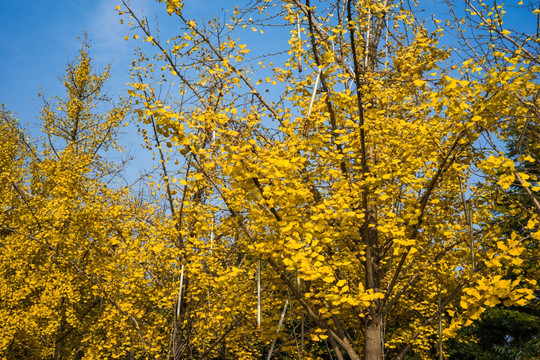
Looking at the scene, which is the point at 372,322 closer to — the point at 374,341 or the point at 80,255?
the point at 374,341

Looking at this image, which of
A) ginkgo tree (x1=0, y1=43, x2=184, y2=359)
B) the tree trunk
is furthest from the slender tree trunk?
ginkgo tree (x1=0, y1=43, x2=184, y2=359)

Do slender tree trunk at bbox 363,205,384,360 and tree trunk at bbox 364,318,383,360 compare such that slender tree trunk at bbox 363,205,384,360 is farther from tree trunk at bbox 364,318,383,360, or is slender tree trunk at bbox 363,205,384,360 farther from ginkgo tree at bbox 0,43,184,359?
ginkgo tree at bbox 0,43,184,359

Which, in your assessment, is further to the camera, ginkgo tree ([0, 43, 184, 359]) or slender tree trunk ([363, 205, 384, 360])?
ginkgo tree ([0, 43, 184, 359])

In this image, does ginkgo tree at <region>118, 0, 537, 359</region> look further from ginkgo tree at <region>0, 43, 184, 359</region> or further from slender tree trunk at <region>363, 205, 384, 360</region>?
ginkgo tree at <region>0, 43, 184, 359</region>

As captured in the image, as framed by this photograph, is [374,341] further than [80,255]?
No

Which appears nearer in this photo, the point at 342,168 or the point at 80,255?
the point at 342,168

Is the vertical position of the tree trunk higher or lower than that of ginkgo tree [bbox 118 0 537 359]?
lower

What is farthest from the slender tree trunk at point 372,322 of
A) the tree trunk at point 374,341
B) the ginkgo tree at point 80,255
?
the ginkgo tree at point 80,255

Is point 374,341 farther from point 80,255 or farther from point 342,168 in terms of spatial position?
point 80,255

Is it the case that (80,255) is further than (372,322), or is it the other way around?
(80,255)

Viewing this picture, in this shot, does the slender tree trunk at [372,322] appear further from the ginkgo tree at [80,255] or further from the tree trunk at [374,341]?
the ginkgo tree at [80,255]

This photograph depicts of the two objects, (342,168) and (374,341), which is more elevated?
(342,168)

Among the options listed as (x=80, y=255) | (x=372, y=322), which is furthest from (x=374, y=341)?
(x=80, y=255)

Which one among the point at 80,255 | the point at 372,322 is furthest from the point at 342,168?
the point at 80,255
